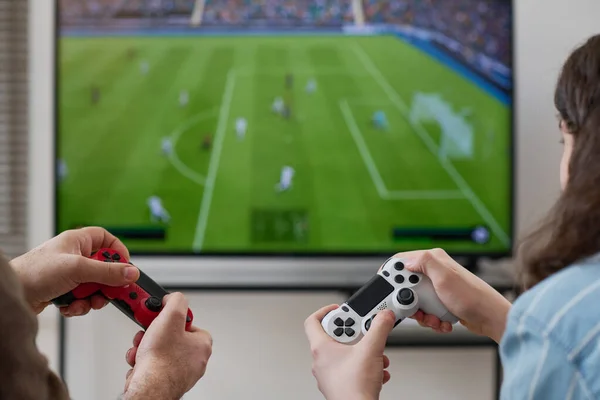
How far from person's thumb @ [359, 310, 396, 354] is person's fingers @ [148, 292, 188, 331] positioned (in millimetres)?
316

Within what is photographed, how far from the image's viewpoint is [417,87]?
2.34m

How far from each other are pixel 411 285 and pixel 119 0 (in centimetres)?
163

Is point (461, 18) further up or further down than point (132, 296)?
further up

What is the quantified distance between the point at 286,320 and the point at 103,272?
1444mm

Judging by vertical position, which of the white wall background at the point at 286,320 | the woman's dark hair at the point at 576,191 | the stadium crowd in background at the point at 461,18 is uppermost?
the stadium crowd in background at the point at 461,18

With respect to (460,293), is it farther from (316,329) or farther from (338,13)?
(338,13)

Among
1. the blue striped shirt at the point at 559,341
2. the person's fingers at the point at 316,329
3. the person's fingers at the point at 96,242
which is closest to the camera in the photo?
the blue striped shirt at the point at 559,341

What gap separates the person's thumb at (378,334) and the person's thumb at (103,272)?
0.45 m

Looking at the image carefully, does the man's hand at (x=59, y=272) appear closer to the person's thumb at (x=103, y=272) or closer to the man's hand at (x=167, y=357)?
the person's thumb at (x=103, y=272)

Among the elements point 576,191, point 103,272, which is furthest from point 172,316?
point 576,191

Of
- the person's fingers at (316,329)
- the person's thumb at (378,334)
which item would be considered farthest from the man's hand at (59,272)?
the person's thumb at (378,334)

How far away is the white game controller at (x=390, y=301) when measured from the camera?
112cm

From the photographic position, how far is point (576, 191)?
0.85 meters

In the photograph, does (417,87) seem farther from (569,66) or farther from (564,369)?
(564,369)
